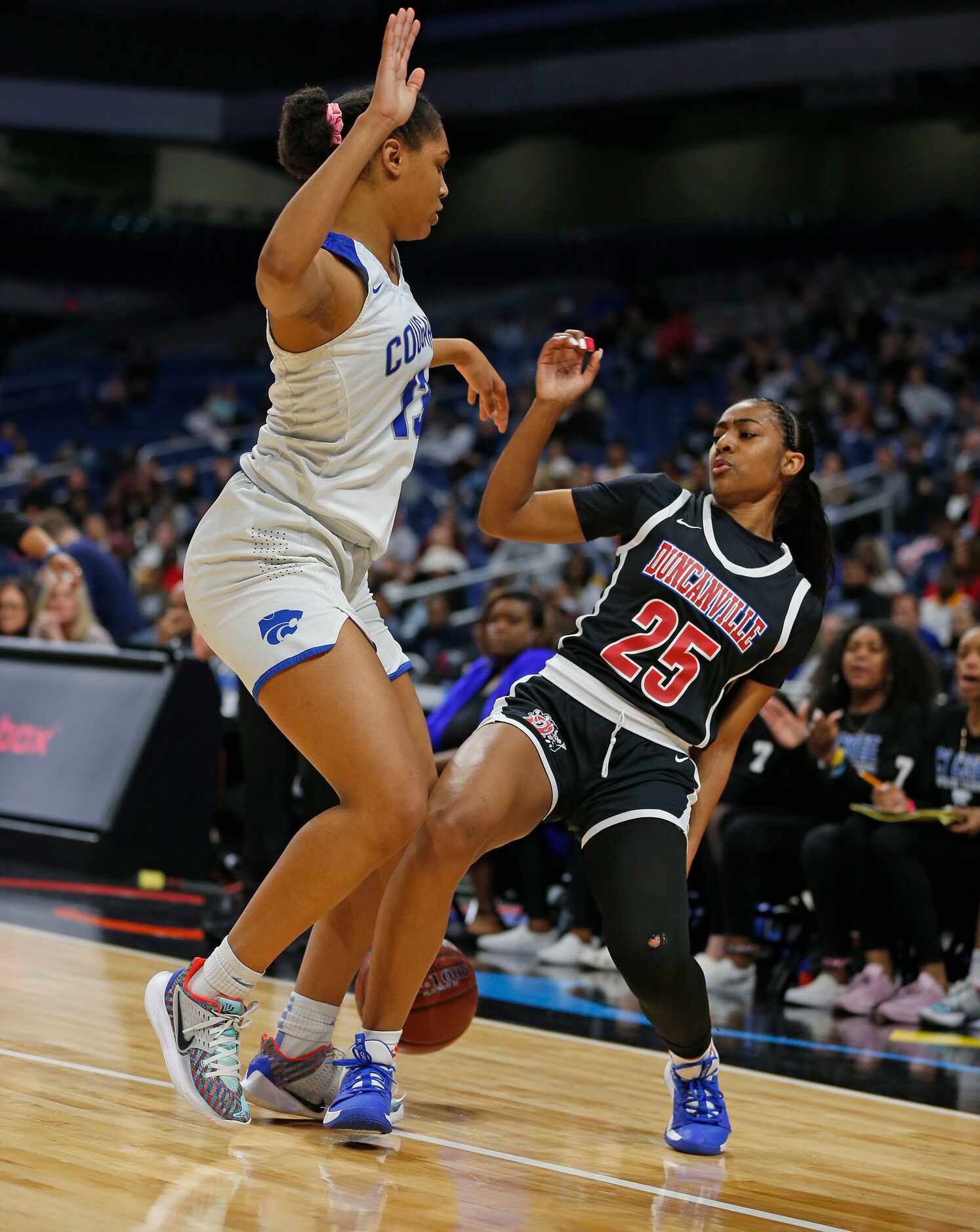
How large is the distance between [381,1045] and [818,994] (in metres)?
3.05

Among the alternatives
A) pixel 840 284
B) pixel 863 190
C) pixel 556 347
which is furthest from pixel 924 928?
pixel 863 190

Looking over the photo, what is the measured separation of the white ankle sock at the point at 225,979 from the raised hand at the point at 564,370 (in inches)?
56.8

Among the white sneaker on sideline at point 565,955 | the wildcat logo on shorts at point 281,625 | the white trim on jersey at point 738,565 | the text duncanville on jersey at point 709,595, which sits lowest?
the white sneaker on sideline at point 565,955

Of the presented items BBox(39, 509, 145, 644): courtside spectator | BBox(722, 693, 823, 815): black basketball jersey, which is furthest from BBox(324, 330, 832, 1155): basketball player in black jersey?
BBox(39, 509, 145, 644): courtside spectator

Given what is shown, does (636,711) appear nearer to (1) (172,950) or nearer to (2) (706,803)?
(2) (706,803)

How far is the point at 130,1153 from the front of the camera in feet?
10.3

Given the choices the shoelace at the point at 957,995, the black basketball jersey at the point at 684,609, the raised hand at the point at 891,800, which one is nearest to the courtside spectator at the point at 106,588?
the raised hand at the point at 891,800

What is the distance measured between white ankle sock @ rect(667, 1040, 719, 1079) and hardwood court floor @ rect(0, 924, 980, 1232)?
0.17 metres

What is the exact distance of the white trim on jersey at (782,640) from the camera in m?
3.86

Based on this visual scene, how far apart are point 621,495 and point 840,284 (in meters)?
15.9

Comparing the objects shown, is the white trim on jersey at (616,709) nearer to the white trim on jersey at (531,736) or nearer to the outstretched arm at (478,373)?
the white trim on jersey at (531,736)

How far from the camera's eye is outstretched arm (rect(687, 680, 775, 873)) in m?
3.87

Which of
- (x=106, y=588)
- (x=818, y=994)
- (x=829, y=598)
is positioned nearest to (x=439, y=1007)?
(x=818, y=994)

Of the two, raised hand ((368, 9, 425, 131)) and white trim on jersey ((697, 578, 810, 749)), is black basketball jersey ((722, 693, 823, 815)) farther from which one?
raised hand ((368, 9, 425, 131))
